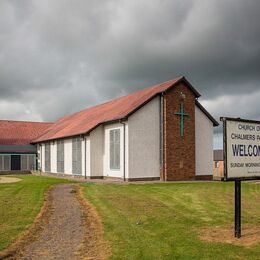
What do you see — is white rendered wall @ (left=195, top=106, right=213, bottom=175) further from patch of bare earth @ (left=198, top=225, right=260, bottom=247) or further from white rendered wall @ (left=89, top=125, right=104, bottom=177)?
patch of bare earth @ (left=198, top=225, right=260, bottom=247)

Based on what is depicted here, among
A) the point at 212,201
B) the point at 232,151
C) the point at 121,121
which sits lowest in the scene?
the point at 212,201

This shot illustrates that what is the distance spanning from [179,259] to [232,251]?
130 cm

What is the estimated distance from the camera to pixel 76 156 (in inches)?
1431

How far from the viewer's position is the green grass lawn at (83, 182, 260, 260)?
27.1 feet

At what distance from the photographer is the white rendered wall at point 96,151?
110ft

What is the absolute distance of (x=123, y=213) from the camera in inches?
527

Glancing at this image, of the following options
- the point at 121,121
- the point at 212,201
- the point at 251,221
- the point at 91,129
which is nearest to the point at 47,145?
the point at 91,129

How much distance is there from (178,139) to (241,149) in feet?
69.6

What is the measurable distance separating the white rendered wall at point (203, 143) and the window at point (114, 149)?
21.5ft

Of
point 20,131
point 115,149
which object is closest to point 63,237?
point 115,149

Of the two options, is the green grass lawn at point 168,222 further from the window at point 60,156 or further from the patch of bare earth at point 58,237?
the window at point 60,156

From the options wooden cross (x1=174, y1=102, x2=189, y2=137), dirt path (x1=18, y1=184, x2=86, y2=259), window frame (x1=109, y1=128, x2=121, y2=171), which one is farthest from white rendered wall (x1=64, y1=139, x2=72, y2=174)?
dirt path (x1=18, y1=184, x2=86, y2=259)

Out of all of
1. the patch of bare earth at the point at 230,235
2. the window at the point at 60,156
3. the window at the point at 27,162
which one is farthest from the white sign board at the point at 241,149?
the window at the point at 27,162

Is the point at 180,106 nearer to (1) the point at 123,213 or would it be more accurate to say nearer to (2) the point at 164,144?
(2) the point at 164,144
